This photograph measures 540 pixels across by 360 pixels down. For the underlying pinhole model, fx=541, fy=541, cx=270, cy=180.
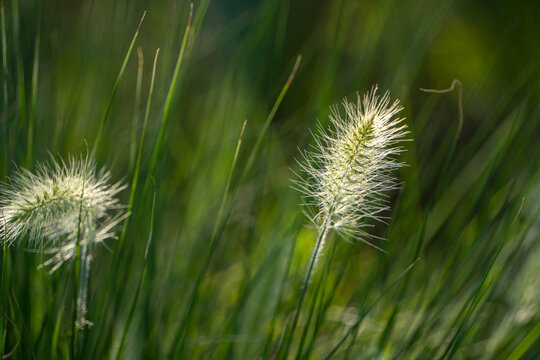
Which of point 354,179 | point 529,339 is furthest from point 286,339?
point 529,339

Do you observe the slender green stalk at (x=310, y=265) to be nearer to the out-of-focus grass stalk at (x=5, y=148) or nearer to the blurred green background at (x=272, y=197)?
the blurred green background at (x=272, y=197)

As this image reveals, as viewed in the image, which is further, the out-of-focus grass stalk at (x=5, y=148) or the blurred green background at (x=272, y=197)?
the blurred green background at (x=272, y=197)

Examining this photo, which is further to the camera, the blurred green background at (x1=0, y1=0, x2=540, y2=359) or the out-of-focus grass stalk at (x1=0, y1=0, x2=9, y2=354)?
the blurred green background at (x1=0, y1=0, x2=540, y2=359)

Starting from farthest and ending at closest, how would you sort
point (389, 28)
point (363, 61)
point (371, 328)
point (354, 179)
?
1. point (389, 28)
2. point (363, 61)
3. point (371, 328)
4. point (354, 179)

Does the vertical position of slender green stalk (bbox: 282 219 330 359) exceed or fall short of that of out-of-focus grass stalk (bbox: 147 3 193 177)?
it falls short

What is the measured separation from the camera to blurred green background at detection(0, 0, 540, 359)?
871 mm

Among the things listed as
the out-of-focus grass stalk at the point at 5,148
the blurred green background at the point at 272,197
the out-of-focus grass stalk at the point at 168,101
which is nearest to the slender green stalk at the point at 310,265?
the blurred green background at the point at 272,197

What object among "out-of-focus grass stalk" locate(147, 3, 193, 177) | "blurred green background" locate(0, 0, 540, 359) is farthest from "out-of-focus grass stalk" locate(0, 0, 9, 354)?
"out-of-focus grass stalk" locate(147, 3, 193, 177)

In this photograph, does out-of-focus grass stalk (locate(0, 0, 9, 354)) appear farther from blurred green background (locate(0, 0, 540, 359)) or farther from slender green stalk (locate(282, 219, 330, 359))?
slender green stalk (locate(282, 219, 330, 359))

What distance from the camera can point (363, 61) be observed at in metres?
1.29

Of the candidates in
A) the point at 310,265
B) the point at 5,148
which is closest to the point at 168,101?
the point at 310,265

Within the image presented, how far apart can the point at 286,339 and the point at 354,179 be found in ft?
0.86

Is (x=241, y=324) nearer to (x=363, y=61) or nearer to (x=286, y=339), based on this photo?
(x=286, y=339)

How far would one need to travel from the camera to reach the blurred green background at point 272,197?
2.86 feet
